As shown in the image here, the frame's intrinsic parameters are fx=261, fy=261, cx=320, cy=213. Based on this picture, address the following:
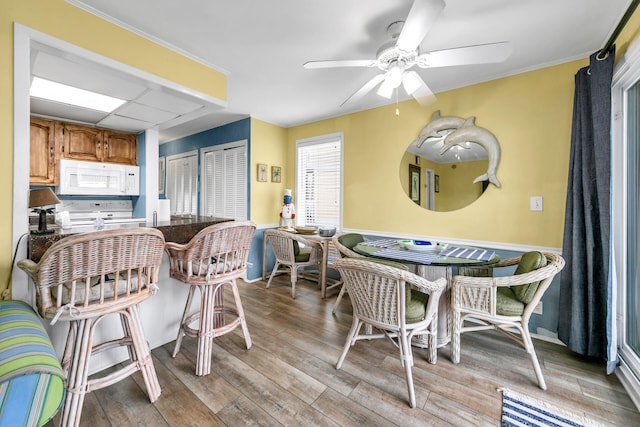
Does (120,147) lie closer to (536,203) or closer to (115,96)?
(115,96)

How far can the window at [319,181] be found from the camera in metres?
3.93

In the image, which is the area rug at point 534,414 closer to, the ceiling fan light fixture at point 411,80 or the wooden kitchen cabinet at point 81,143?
the ceiling fan light fixture at point 411,80

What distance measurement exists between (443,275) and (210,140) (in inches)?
169

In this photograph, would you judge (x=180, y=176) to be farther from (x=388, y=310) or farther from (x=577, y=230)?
(x=577, y=230)

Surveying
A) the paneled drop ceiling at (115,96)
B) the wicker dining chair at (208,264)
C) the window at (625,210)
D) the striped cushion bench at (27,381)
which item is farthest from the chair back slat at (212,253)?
the window at (625,210)

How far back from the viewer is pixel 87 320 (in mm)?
1312

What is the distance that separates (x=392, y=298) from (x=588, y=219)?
1707 mm

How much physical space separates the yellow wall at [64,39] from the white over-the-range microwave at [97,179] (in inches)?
91.3

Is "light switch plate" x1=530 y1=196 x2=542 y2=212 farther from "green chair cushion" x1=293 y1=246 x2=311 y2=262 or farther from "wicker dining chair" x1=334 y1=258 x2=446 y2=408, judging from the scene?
"green chair cushion" x1=293 y1=246 x2=311 y2=262

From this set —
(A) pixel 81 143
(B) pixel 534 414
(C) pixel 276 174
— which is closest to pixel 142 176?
(A) pixel 81 143

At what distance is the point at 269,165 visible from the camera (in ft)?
13.9

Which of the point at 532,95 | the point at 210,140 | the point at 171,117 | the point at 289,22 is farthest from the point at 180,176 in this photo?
the point at 532,95

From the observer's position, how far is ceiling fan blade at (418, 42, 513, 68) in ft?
4.96

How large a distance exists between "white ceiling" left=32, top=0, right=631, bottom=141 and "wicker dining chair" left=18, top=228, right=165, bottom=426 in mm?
1479
